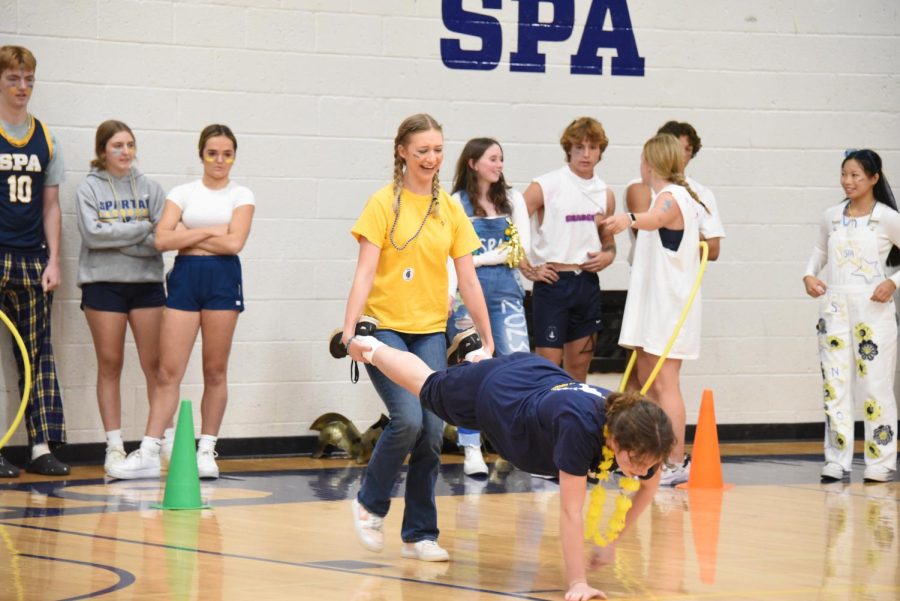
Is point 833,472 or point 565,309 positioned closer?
point 833,472

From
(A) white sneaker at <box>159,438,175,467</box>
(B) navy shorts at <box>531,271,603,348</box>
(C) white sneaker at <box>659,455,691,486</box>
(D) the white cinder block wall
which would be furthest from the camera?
(D) the white cinder block wall

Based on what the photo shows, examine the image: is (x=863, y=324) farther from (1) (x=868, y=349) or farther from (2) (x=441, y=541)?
(2) (x=441, y=541)

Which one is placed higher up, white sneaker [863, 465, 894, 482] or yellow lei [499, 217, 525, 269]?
yellow lei [499, 217, 525, 269]

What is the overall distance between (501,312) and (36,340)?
2.57m

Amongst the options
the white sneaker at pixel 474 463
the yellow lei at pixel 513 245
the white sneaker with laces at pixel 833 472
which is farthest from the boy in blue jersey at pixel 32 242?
the white sneaker with laces at pixel 833 472

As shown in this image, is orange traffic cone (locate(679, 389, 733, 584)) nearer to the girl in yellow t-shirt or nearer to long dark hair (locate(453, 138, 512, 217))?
the girl in yellow t-shirt

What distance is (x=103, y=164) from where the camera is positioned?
7.65 m

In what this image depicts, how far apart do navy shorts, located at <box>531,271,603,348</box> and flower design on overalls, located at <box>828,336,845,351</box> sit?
132cm

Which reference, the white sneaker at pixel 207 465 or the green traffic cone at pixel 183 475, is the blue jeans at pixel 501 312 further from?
the green traffic cone at pixel 183 475

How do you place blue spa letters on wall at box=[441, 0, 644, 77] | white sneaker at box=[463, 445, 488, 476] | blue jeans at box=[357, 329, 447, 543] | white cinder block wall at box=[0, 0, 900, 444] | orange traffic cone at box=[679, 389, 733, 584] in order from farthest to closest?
blue spa letters on wall at box=[441, 0, 644, 77], white cinder block wall at box=[0, 0, 900, 444], white sneaker at box=[463, 445, 488, 476], orange traffic cone at box=[679, 389, 733, 584], blue jeans at box=[357, 329, 447, 543]

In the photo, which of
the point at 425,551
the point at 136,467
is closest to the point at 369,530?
the point at 425,551

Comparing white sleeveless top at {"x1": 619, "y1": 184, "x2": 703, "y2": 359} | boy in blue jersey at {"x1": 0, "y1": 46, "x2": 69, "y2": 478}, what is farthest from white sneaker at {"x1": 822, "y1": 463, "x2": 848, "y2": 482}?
boy in blue jersey at {"x1": 0, "y1": 46, "x2": 69, "y2": 478}

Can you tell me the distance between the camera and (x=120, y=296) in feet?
25.1

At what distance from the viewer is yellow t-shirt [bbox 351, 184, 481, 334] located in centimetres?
511
